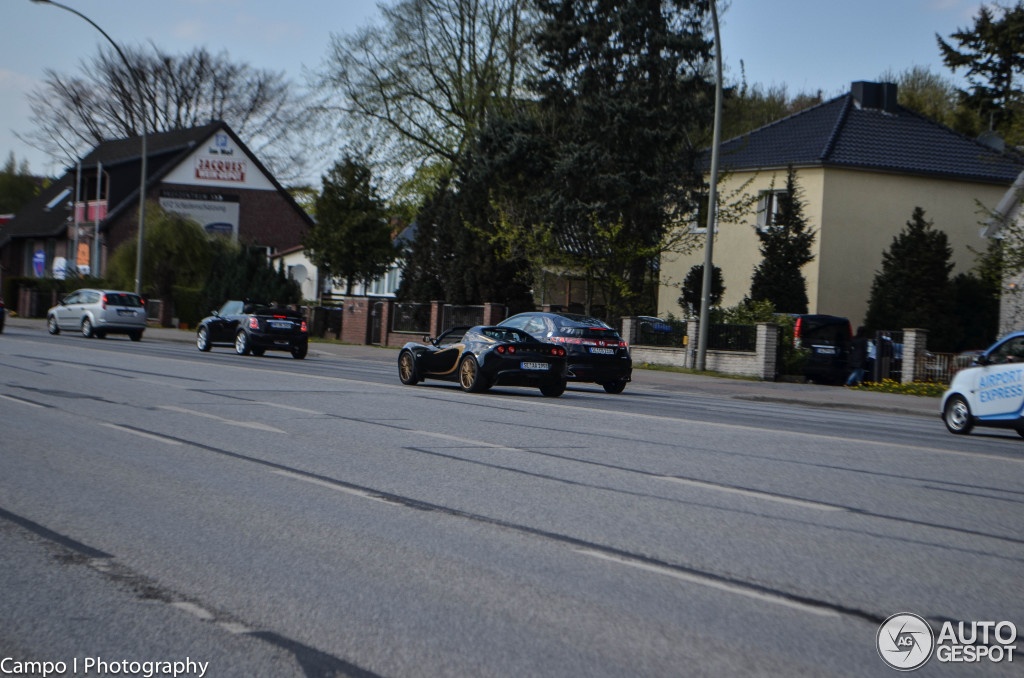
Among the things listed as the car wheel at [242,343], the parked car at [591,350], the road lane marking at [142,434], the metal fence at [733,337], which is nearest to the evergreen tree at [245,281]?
the car wheel at [242,343]

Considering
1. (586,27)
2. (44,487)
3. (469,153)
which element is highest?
(586,27)

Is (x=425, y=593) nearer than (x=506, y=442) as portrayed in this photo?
Yes

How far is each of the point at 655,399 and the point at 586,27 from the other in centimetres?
1711

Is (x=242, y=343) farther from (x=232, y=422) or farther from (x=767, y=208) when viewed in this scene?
(x=767, y=208)

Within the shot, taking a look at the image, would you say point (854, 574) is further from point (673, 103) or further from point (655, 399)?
point (673, 103)

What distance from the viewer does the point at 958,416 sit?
Result: 16.3 m

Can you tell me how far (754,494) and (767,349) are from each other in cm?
2161

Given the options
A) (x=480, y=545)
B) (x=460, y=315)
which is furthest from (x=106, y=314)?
(x=480, y=545)

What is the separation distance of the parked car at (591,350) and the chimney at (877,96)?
89.9ft

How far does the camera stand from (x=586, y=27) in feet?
112

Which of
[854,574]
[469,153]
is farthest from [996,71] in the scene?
[854,574]

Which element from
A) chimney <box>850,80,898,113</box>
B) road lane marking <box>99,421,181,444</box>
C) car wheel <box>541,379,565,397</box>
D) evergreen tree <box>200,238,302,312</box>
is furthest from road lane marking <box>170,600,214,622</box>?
chimney <box>850,80,898,113</box>

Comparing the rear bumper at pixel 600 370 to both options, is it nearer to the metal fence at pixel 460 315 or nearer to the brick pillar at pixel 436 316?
the metal fence at pixel 460 315

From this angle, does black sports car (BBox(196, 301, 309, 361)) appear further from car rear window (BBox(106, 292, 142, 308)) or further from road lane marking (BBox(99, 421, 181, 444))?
road lane marking (BBox(99, 421, 181, 444))
